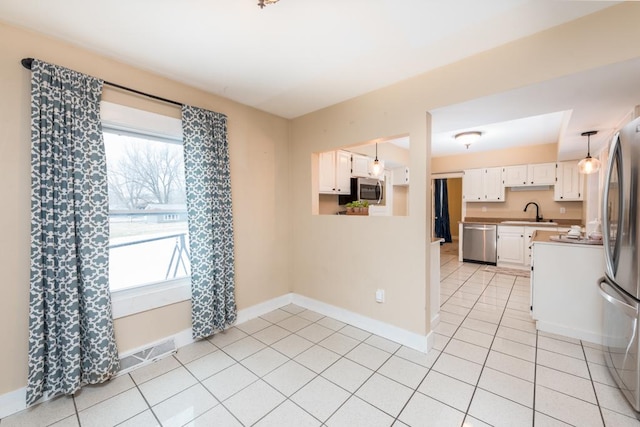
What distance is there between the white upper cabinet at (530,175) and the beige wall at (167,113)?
4839 mm

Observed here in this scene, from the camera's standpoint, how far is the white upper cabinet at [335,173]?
3.58 meters

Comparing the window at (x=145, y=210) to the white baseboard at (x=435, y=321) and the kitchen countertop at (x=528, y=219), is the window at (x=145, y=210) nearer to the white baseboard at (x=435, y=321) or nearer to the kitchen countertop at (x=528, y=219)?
the white baseboard at (x=435, y=321)

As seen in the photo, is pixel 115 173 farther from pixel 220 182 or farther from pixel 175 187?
pixel 220 182

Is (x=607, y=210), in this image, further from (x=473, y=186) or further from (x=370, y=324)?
(x=473, y=186)

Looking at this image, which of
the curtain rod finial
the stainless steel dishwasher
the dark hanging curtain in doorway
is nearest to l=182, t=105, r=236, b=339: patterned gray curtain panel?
the curtain rod finial

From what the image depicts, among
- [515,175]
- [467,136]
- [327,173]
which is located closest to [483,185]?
[515,175]

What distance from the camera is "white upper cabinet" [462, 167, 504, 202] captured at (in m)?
5.62

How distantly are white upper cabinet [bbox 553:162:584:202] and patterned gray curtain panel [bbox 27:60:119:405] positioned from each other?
6951 millimetres

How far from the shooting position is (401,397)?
1.83m

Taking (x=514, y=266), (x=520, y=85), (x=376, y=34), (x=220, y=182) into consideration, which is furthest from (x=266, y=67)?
(x=514, y=266)

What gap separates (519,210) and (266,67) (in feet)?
19.6

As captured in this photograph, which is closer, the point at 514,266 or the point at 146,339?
the point at 146,339

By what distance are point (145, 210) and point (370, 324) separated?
8.25 ft

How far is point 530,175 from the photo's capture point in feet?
17.2
